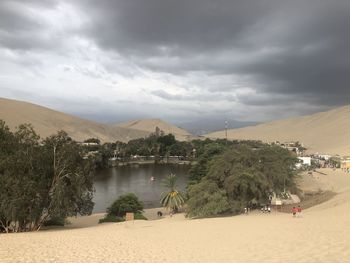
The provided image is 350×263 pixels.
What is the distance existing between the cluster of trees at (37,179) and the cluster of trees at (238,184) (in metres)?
11.7

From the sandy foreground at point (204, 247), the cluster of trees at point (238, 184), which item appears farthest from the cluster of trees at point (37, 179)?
the cluster of trees at point (238, 184)

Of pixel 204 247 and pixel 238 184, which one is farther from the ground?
pixel 238 184

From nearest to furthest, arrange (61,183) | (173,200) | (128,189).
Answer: (61,183)
(173,200)
(128,189)

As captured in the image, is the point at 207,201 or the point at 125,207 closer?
the point at 207,201

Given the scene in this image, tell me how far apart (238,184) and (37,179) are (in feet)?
61.8

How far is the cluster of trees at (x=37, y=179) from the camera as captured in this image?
2780 centimetres

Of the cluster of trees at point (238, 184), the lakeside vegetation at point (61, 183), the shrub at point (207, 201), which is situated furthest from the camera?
the cluster of trees at point (238, 184)

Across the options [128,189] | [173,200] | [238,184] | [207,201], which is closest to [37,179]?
[207,201]

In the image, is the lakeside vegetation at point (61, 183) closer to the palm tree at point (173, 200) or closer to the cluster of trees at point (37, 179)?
the cluster of trees at point (37, 179)

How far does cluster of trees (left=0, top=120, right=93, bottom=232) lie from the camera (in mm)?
27797

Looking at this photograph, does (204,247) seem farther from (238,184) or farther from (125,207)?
(125,207)

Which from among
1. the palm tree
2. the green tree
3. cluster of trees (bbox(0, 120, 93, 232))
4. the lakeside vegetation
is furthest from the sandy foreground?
the palm tree

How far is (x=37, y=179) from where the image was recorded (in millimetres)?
29828

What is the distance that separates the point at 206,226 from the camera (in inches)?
1065
